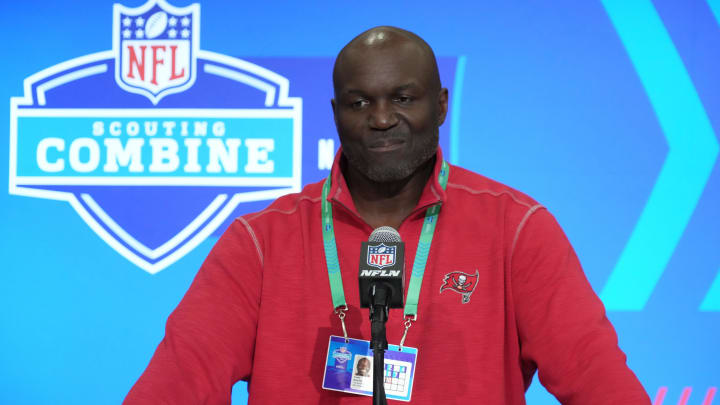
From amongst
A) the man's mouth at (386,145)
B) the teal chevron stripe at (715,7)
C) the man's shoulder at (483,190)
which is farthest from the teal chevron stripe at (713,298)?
the man's mouth at (386,145)

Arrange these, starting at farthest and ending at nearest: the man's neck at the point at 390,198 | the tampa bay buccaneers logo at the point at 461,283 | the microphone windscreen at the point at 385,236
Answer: the man's neck at the point at 390,198 < the tampa bay buccaneers logo at the point at 461,283 < the microphone windscreen at the point at 385,236

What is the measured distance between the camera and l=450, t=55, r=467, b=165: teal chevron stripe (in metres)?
2.87

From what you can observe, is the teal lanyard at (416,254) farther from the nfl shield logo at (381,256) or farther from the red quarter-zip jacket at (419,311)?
the nfl shield logo at (381,256)

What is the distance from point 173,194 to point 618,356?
2.19 meters

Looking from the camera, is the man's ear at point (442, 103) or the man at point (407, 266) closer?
the man at point (407, 266)

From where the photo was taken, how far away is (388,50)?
148 cm

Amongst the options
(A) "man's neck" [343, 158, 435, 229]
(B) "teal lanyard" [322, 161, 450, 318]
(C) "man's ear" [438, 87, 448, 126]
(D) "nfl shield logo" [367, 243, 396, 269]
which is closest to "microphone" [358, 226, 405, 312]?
(D) "nfl shield logo" [367, 243, 396, 269]

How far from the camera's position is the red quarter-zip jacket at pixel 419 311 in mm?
1305

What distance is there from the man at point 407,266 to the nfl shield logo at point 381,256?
40cm

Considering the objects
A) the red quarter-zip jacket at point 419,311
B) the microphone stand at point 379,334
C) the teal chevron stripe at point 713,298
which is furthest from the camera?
the teal chevron stripe at point 713,298

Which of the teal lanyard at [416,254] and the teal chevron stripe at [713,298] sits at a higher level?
the teal lanyard at [416,254]

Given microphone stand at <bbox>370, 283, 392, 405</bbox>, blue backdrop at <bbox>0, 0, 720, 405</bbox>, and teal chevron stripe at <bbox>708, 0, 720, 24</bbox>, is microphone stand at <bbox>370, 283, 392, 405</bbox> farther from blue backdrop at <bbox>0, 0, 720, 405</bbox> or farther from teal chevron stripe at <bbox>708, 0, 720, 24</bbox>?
teal chevron stripe at <bbox>708, 0, 720, 24</bbox>

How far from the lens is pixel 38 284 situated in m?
3.11

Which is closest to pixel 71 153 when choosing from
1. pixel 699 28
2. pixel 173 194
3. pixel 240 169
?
pixel 173 194
